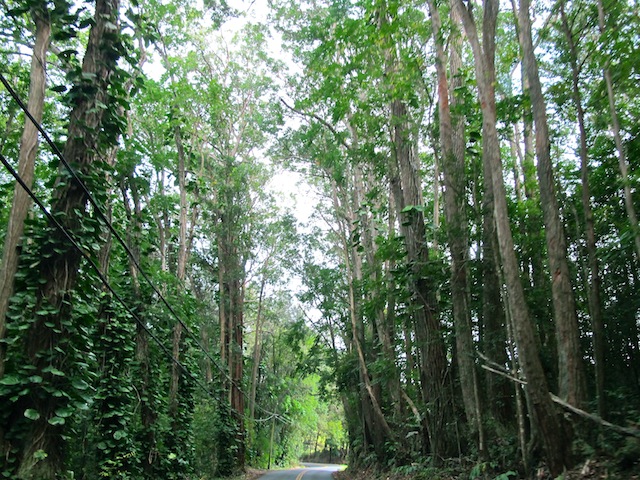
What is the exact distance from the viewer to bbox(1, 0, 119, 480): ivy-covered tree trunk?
5.88m

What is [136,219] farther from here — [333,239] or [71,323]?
[333,239]

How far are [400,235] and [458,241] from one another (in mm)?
2959

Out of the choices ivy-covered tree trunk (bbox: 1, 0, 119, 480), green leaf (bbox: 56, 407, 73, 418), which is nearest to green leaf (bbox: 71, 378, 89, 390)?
ivy-covered tree trunk (bbox: 1, 0, 119, 480)

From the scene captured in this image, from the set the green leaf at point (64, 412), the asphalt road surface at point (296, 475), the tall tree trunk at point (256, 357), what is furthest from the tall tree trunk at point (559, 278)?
the tall tree trunk at point (256, 357)

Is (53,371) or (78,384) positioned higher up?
(53,371)

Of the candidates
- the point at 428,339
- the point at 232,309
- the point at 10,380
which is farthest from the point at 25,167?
the point at 232,309

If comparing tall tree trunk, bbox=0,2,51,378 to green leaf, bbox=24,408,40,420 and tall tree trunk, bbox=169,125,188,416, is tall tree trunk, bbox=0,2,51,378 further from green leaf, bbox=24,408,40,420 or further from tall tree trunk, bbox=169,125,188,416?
tall tree trunk, bbox=169,125,188,416

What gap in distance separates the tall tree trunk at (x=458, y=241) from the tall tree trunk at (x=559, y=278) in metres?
1.87

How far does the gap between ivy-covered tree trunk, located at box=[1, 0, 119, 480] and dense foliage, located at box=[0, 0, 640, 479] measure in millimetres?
28

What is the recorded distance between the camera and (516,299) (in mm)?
6684

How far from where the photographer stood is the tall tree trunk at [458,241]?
8.62 metres

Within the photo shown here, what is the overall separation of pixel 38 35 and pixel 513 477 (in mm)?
10263

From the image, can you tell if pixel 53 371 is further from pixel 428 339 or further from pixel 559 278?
pixel 428 339

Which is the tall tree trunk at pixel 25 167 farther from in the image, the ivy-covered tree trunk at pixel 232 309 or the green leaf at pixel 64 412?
the ivy-covered tree trunk at pixel 232 309
